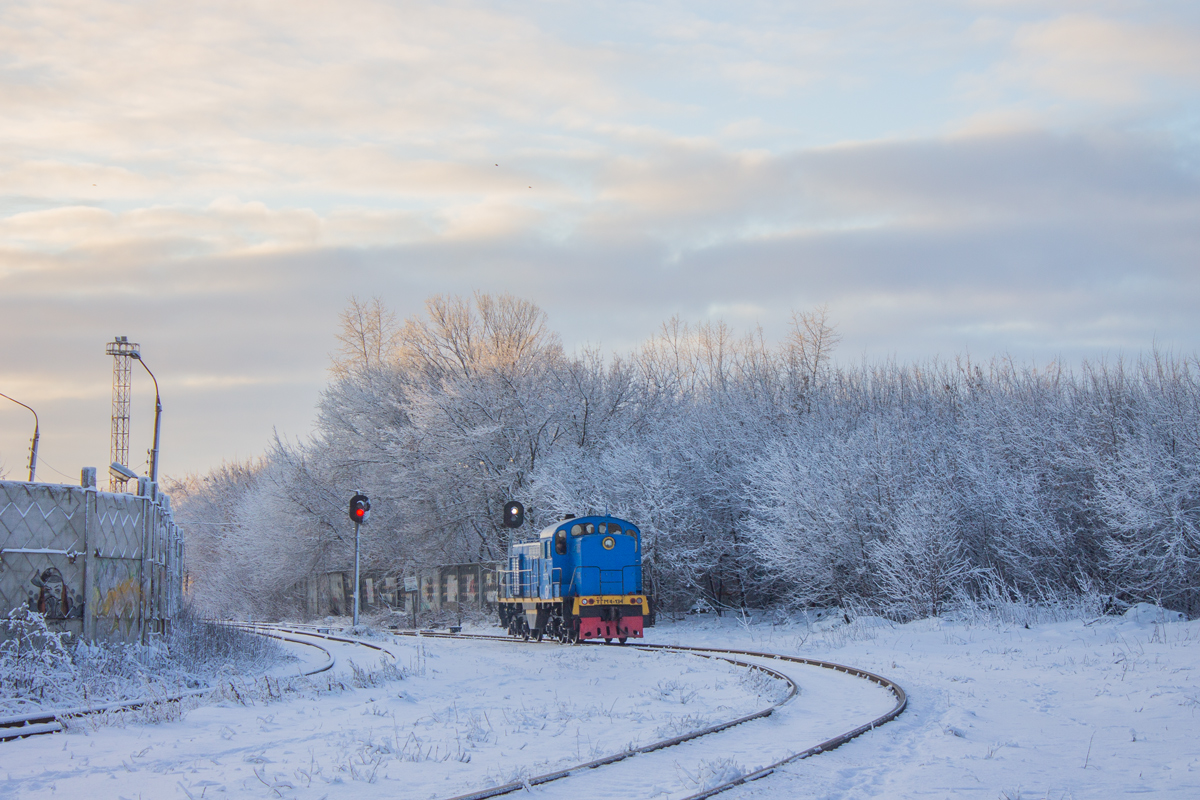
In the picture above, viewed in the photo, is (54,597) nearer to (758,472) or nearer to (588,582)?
(588,582)

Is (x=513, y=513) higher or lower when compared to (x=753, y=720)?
higher

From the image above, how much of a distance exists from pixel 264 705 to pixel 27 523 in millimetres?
4767

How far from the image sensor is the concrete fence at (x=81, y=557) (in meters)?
14.2

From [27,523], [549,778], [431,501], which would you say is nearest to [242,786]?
[549,778]

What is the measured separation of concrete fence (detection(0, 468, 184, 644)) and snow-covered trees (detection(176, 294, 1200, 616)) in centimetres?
1855

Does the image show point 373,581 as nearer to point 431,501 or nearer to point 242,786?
point 431,501

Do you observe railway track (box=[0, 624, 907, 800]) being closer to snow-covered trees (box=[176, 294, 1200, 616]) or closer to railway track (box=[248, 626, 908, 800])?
railway track (box=[248, 626, 908, 800])

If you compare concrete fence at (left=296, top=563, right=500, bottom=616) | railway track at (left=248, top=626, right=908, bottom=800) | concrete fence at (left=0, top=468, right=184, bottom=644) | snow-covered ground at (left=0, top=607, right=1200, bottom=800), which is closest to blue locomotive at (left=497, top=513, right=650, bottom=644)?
railway track at (left=248, top=626, right=908, bottom=800)

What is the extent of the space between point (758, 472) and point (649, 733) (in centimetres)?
2248

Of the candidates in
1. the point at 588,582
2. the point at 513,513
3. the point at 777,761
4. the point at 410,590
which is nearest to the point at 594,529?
the point at 588,582

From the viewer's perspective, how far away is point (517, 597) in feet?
96.3

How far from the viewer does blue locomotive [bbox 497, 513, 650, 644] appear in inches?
961

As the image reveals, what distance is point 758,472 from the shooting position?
108 ft

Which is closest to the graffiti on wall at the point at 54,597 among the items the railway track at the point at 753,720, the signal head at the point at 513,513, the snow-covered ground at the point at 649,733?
the snow-covered ground at the point at 649,733
